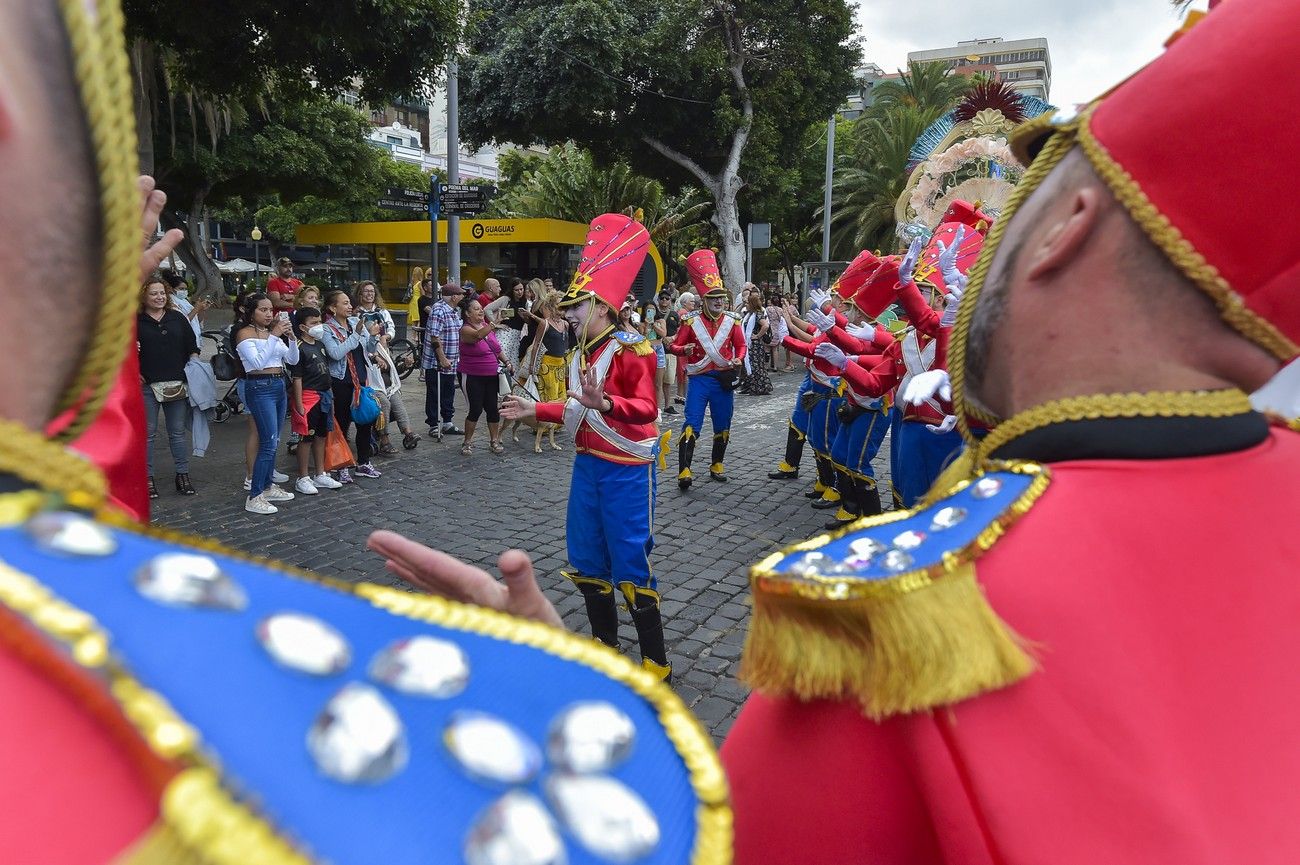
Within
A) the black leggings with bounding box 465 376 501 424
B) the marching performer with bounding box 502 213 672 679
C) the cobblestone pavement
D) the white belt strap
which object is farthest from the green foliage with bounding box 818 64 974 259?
the marching performer with bounding box 502 213 672 679

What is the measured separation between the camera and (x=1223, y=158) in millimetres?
958

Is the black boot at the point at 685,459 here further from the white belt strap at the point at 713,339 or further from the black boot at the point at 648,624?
the black boot at the point at 648,624

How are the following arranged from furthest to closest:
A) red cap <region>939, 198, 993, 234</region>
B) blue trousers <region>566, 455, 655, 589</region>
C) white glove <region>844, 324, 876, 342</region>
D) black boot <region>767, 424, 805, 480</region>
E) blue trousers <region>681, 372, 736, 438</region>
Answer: black boot <region>767, 424, 805, 480</region> < blue trousers <region>681, 372, 736, 438</region> < white glove <region>844, 324, 876, 342</region> < red cap <region>939, 198, 993, 234</region> < blue trousers <region>566, 455, 655, 589</region>

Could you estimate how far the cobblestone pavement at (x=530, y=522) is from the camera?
478 cm

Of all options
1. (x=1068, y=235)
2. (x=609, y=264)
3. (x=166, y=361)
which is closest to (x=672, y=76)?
(x=166, y=361)

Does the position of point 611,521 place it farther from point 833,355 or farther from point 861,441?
point 861,441

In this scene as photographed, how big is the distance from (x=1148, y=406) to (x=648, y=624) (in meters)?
3.21

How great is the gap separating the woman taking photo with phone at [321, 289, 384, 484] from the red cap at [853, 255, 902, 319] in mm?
4747

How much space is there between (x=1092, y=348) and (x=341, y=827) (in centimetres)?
104

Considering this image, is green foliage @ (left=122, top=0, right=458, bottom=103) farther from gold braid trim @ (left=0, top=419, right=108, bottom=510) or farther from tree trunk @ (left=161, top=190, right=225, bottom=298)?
tree trunk @ (left=161, top=190, right=225, bottom=298)

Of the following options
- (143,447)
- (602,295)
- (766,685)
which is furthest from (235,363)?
(766,685)

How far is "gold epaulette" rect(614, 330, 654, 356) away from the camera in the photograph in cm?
416

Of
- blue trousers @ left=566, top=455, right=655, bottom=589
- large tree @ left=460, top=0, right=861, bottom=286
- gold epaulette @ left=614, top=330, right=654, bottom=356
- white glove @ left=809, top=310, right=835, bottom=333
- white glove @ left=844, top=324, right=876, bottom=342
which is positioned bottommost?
blue trousers @ left=566, top=455, right=655, bottom=589

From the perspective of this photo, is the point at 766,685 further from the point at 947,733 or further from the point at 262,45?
the point at 262,45
